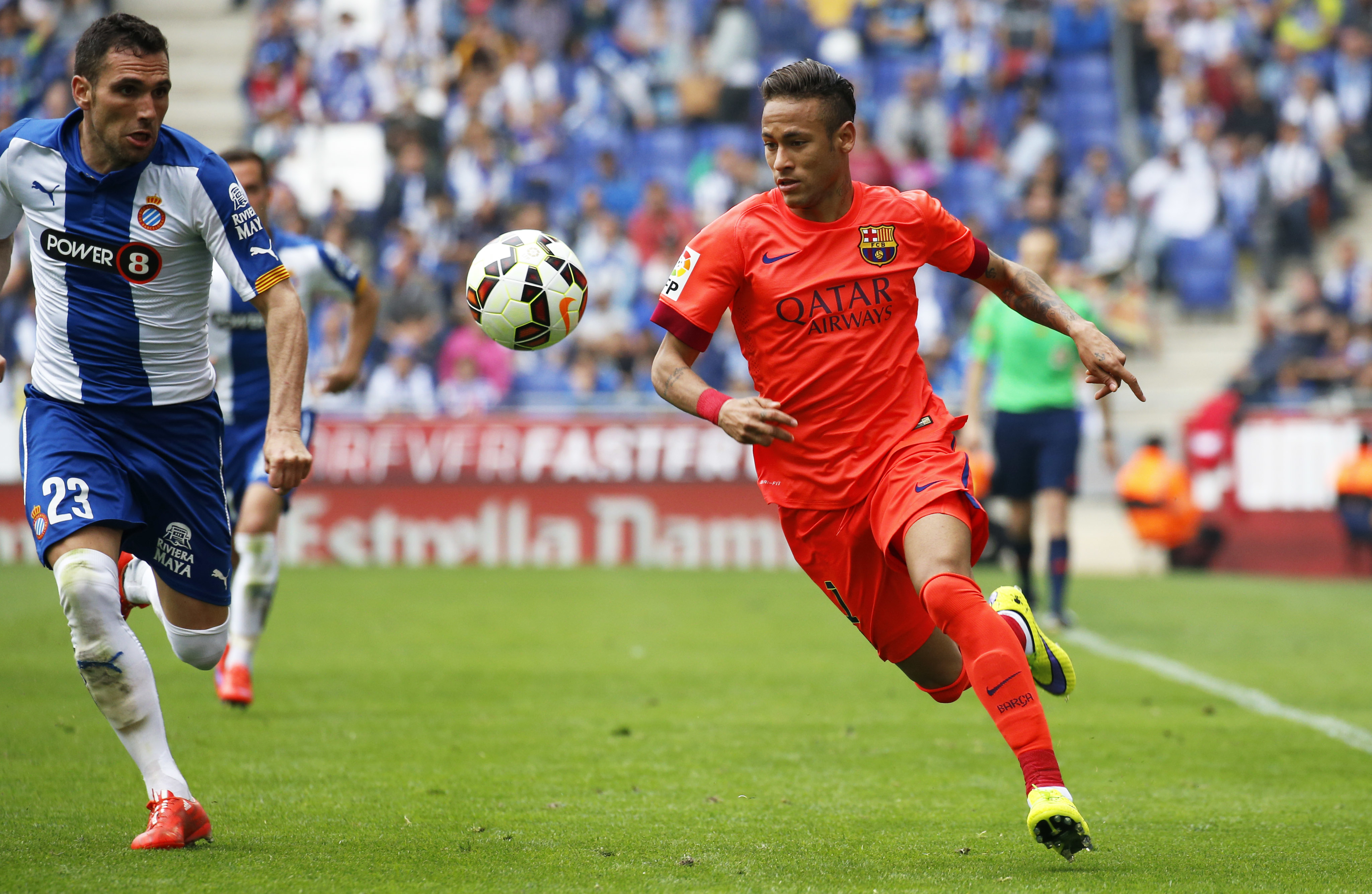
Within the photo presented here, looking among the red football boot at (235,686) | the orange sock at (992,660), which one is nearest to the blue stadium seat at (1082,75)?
the red football boot at (235,686)

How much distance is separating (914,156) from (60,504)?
61.9ft

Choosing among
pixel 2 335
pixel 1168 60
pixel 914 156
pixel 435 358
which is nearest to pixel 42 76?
pixel 2 335

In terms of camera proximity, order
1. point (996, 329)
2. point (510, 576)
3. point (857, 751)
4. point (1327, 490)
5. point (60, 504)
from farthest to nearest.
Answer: point (1327, 490), point (510, 576), point (996, 329), point (857, 751), point (60, 504)

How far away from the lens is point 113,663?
15.7 feet

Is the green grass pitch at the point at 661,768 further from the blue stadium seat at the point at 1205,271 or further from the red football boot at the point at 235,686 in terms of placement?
the blue stadium seat at the point at 1205,271

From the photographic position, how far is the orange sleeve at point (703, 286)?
5.09m

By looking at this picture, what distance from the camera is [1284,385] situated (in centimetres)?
1878

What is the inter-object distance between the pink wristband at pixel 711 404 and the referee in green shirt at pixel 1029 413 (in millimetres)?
6659

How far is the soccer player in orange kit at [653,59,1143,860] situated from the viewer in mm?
5035

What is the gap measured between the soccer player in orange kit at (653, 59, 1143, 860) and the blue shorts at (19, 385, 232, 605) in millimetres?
1582

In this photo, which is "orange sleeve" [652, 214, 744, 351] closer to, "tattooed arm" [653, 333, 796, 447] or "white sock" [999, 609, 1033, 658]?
"tattooed arm" [653, 333, 796, 447]

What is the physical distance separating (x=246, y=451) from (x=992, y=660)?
4733mm

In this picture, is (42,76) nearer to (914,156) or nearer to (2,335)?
(2,335)

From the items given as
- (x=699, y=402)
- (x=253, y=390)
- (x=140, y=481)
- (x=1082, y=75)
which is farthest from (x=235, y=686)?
(x=1082, y=75)
